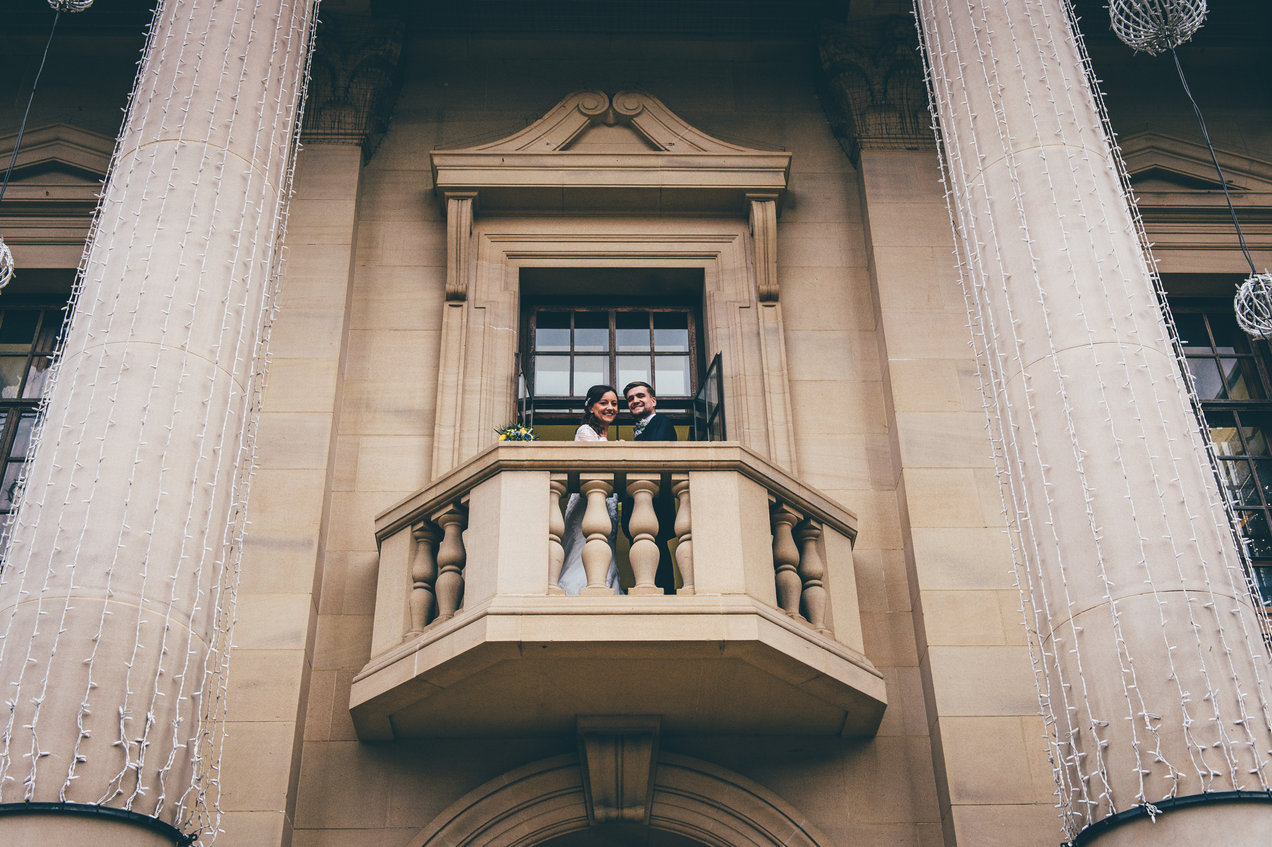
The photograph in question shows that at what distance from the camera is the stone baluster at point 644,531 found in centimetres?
796

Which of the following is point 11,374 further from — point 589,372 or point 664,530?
point 664,530

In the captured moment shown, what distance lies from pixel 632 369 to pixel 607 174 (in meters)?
1.72

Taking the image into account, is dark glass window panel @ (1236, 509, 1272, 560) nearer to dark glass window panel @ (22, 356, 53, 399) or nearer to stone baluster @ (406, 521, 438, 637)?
stone baluster @ (406, 521, 438, 637)

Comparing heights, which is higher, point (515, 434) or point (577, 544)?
point (515, 434)

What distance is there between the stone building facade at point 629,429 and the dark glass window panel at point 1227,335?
0.04m

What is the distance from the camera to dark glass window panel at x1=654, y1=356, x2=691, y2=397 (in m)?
11.1

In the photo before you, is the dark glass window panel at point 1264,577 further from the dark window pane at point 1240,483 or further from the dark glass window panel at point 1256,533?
the dark window pane at point 1240,483

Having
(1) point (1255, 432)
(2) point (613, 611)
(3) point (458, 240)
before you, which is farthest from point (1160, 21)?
(3) point (458, 240)

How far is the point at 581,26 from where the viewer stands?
41.2 feet

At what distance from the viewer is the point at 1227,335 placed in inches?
457

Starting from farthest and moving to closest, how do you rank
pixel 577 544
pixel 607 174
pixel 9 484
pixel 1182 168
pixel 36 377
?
1. pixel 1182 168
2. pixel 607 174
3. pixel 36 377
4. pixel 9 484
5. pixel 577 544

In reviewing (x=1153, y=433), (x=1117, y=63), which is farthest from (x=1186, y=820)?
(x=1117, y=63)

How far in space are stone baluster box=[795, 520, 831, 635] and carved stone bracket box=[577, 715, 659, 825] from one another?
48.7 inches

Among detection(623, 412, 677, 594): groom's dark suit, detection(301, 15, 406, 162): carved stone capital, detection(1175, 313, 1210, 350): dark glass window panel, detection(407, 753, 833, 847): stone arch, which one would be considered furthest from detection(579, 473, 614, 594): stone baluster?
detection(1175, 313, 1210, 350): dark glass window panel
